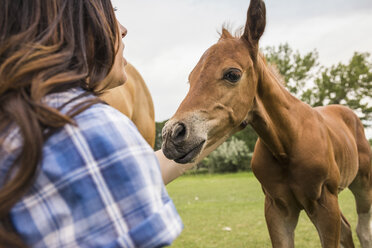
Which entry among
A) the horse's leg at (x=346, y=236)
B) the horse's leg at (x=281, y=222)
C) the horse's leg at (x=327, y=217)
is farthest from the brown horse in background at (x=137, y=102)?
the horse's leg at (x=346, y=236)

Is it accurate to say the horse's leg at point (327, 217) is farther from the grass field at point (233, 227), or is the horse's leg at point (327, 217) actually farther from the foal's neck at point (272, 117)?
the grass field at point (233, 227)

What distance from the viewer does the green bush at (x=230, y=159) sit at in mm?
22688

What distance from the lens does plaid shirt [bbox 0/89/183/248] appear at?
782 mm

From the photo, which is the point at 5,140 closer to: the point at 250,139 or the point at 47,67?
the point at 47,67

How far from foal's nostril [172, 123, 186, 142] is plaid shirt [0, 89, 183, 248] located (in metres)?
1.38

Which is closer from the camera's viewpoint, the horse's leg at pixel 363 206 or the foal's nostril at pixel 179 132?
the foal's nostril at pixel 179 132


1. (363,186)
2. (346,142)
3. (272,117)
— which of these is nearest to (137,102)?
(272,117)

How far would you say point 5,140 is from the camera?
30.7 inches

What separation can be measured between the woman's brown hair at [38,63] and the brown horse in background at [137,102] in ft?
8.72

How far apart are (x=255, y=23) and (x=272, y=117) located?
740 millimetres

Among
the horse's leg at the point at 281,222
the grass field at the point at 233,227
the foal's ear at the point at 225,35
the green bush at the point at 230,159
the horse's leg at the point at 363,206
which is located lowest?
the green bush at the point at 230,159

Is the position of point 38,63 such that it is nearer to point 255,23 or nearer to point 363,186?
point 255,23

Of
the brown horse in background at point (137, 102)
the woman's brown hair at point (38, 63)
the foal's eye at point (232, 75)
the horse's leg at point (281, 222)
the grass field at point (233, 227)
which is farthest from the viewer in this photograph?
the grass field at point (233, 227)

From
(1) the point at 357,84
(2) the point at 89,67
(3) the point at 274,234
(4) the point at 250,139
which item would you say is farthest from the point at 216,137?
(1) the point at 357,84
